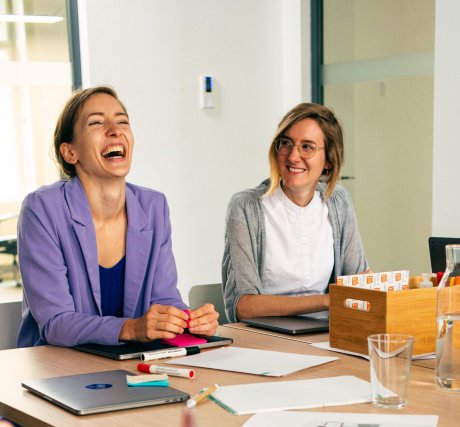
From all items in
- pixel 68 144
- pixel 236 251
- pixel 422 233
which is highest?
pixel 68 144

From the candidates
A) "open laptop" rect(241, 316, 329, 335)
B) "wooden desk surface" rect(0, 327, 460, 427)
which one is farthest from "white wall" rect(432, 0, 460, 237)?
"wooden desk surface" rect(0, 327, 460, 427)

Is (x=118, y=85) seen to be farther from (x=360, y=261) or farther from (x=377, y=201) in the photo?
(x=360, y=261)

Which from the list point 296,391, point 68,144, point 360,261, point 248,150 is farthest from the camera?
point 248,150

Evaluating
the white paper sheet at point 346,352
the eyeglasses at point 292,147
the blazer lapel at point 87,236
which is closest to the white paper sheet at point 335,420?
the white paper sheet at point 346,352

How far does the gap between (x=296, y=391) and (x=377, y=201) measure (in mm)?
3353

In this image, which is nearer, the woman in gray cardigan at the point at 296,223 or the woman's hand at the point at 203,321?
the woman's hand at the point at 203,321

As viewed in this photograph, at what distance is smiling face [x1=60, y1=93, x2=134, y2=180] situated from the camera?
97.5 inches

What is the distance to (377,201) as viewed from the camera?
4.88 meters

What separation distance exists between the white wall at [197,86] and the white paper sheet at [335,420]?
336cm

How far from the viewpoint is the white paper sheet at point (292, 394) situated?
5.02ft

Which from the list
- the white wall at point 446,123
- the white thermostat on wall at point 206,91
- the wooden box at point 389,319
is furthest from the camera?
the white thermostat on wall at point 206,91

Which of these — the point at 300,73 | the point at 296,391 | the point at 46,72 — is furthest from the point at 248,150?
the point at 296,391

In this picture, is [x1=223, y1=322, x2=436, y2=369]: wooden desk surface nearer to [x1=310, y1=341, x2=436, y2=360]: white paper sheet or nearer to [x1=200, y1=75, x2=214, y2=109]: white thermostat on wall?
[x1=310, y1=341, x2=436, y2=360]: white paper sheet

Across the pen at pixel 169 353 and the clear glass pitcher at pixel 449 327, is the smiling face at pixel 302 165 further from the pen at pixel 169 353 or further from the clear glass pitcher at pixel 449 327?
→ the clear glass pitcher at pixel 449 327
